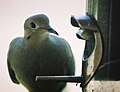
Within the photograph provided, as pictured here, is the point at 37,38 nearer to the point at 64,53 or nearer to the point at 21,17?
the point at 64,53

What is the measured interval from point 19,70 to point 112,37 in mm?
283

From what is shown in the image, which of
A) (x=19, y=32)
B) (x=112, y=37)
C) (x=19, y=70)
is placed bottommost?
(x=19, y=32)

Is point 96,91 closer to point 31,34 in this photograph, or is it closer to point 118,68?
point 118,68

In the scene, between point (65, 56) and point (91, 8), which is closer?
point (91, 8)

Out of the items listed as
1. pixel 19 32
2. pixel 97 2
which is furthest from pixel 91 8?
pixel 19 32

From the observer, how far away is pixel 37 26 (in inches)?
29.5

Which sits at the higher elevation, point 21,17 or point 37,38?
point 37,38

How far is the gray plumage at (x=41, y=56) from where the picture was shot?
2.42ft

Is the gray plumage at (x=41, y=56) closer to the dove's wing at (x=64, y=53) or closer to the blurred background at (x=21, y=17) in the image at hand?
the dove's wing at (x=64, y=53)

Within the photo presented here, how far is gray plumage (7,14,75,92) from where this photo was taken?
739mm

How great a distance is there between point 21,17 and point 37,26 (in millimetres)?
675

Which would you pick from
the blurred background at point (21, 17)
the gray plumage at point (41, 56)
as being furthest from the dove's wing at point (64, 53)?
the blurred background at point (21, 17)

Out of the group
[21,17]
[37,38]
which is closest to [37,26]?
[37,38]

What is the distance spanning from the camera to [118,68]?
0.50m
